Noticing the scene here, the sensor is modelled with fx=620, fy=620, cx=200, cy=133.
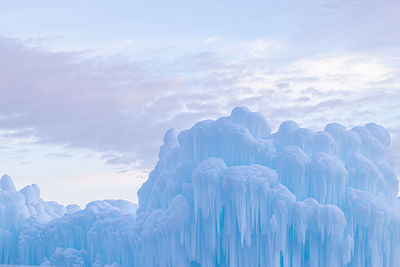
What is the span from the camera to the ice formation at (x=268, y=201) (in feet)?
86.4

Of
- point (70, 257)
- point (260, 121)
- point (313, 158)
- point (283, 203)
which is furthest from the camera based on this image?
point (70, 257)

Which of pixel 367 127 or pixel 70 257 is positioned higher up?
pixel 367 127

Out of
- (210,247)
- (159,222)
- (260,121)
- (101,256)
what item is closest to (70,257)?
(101,256)

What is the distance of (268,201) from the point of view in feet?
87.1

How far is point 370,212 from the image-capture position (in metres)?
27.0

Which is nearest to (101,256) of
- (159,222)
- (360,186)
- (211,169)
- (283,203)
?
(159,222)

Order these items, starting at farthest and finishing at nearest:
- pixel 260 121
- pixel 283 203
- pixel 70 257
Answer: pixel 70 257, pixel 260 121, pixel 283 203

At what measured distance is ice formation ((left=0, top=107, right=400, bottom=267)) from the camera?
26344mm

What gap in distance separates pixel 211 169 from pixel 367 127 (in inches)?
386

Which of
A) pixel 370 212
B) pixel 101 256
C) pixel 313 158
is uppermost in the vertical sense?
pixel 313 158

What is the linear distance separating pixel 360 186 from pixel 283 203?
4.88 m

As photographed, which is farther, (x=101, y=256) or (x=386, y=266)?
(x=101, y=256)

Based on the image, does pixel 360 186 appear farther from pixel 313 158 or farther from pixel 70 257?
pixel 70 257

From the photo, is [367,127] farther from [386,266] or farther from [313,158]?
[386,266]
